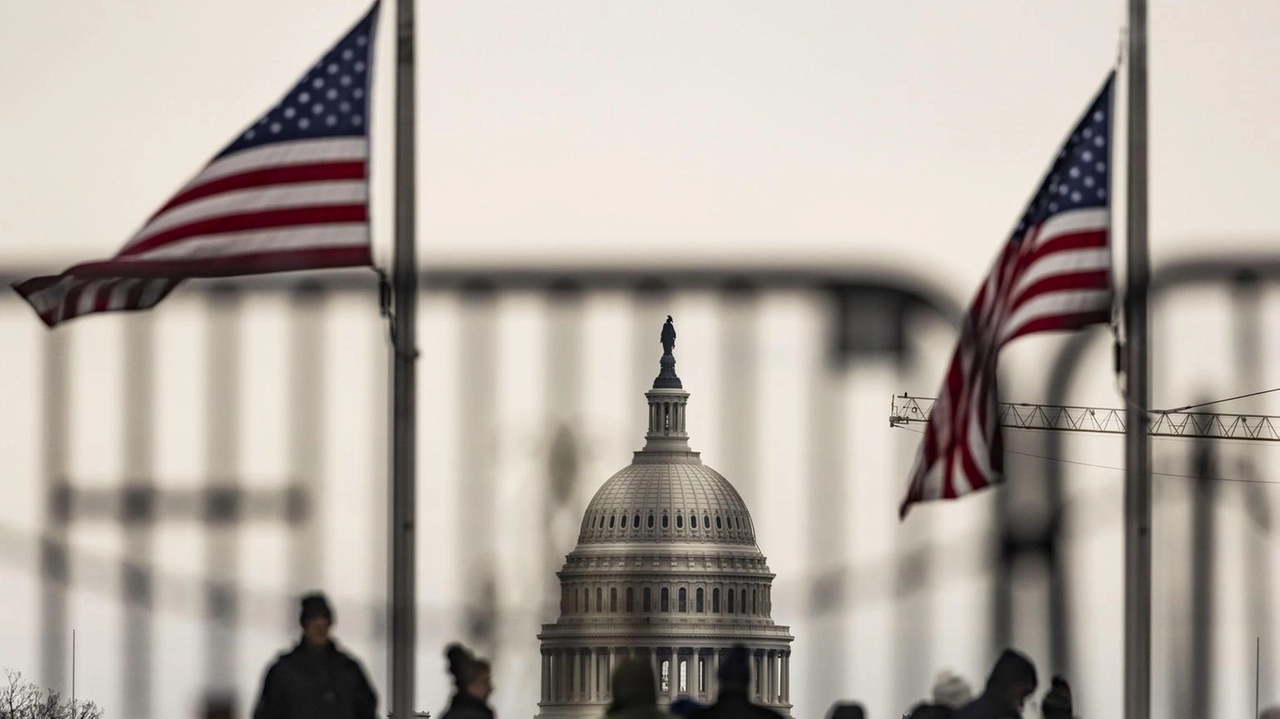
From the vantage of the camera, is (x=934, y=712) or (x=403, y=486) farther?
(x=934, y=712)

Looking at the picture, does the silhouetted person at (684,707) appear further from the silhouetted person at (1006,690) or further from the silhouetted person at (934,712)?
the silhouetted person at (1006,690)

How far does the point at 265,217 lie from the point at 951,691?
4078 mm

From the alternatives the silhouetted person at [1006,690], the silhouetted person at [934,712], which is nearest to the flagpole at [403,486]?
the silhouetted person at [934,712]

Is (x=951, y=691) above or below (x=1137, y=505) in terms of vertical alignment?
below

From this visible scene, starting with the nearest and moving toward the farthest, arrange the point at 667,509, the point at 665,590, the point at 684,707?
the point at 684,707
the point at 665,590
the point at 667,509

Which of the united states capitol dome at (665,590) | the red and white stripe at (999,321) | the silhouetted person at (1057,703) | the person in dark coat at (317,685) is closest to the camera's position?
the person in dark coat at (317,685)

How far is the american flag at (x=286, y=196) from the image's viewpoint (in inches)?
538

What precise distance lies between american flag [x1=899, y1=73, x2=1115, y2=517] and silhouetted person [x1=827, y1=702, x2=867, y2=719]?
2.96 feet

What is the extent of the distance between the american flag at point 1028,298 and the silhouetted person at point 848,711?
0.90 metres

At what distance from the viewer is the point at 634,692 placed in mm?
12336

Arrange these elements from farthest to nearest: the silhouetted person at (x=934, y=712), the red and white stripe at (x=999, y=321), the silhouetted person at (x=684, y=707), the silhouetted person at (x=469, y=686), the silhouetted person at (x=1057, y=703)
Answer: the silhouetted person at (x=684, y=707), the red and white stripe at (x=999, y=321), the silhouetted person at (x=934, y=712), the silhouetted person at (x=1057, y=703), the silhouetted person at (x=469, y=686)

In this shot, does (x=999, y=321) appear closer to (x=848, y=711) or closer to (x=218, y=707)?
(x=848, y=711)

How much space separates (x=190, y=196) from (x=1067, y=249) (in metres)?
4.38

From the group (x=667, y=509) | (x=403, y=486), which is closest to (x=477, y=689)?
(x=403, y=486)
